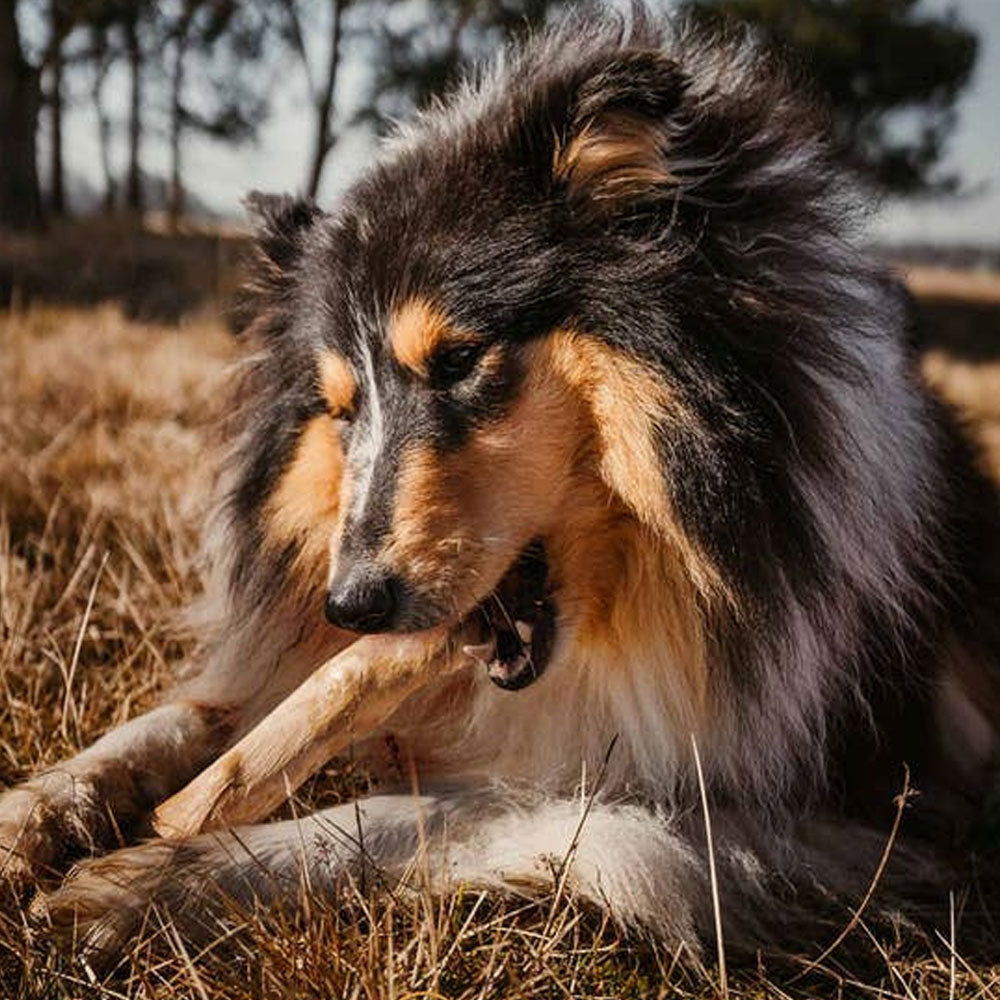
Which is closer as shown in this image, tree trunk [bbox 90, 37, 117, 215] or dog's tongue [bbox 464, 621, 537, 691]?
dog's tongue [bbox 464, 621, 537, 691]

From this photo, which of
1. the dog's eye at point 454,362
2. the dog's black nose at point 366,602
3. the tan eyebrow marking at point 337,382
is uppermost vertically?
the dog's eye at point 454,362

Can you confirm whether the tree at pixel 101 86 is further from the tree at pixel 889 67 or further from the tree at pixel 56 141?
the tree at pixel 889 67

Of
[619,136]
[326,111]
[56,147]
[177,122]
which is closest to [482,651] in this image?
[619,136]

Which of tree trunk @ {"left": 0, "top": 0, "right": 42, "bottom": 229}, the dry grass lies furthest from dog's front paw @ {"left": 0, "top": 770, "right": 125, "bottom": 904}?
tree trunk @ {"left": 0, "top": 0, "right": 42, "bottom": 229}

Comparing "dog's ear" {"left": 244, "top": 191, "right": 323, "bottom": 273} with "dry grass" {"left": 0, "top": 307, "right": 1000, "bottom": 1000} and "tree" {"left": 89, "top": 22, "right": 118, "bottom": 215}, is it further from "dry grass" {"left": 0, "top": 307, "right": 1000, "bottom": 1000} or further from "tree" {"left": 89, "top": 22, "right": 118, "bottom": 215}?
"tree" {"left": 89, "top": 22, "right": 118, "bottom": 215}

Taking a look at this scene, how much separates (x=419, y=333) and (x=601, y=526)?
49 centimetres

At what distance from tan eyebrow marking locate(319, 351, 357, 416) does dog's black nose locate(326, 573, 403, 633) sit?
0.46m

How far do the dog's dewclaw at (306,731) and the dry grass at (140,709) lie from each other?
0.18 m

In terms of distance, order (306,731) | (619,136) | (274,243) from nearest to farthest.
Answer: (306,731) < (619,136) < (274,243)

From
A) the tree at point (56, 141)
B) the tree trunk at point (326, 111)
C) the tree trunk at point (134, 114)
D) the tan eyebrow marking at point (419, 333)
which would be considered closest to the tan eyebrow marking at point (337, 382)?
the tan eyebrow marking at point (419, 333)

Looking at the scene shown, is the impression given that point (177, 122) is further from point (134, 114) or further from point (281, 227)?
point (281, 227)

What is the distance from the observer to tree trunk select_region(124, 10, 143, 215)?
16047 mm

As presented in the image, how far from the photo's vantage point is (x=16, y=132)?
1112cm

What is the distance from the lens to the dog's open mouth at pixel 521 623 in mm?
2098
